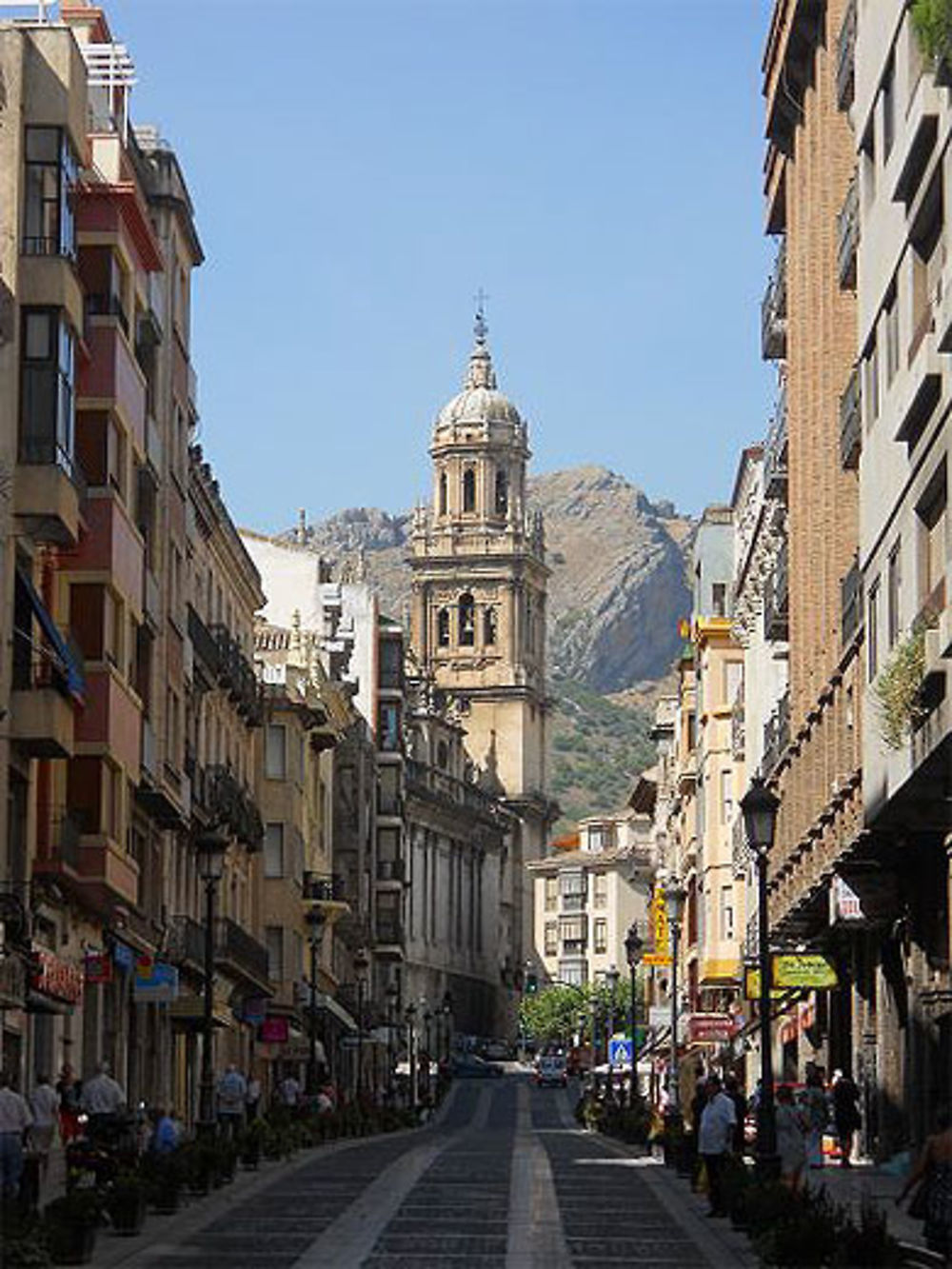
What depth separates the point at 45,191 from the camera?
4709cm

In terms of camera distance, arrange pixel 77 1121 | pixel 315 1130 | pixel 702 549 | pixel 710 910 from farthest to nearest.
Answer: pixel 702 549 → pixel 710 910 → pixel 315 1130 → pixel 77 1121

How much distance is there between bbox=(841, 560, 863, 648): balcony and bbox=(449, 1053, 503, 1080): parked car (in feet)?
378

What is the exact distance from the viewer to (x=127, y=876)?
54812 millimetres

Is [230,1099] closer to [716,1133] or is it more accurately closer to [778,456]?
[716,1133]

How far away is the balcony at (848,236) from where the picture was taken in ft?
156

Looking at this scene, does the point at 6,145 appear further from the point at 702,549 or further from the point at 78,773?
the point at 702,549

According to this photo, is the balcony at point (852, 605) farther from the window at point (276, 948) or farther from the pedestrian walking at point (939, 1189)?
the window at point (276, 948)

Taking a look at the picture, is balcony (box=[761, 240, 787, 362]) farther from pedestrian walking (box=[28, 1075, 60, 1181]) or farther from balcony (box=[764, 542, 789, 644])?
pedestrian walking (box=[28, 1075, 60, 1181])

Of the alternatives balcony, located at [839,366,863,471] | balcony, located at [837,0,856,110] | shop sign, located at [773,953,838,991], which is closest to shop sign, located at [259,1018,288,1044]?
shop sign, located at [773,953,838,991]

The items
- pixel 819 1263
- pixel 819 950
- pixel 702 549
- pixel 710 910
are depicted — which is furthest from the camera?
pixel 702 549

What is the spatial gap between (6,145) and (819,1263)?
2581cm

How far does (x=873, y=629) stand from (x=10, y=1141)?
1599 centimetres

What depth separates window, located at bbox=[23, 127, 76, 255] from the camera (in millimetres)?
46719

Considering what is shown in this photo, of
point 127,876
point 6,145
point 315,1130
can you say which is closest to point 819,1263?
point 6,145
